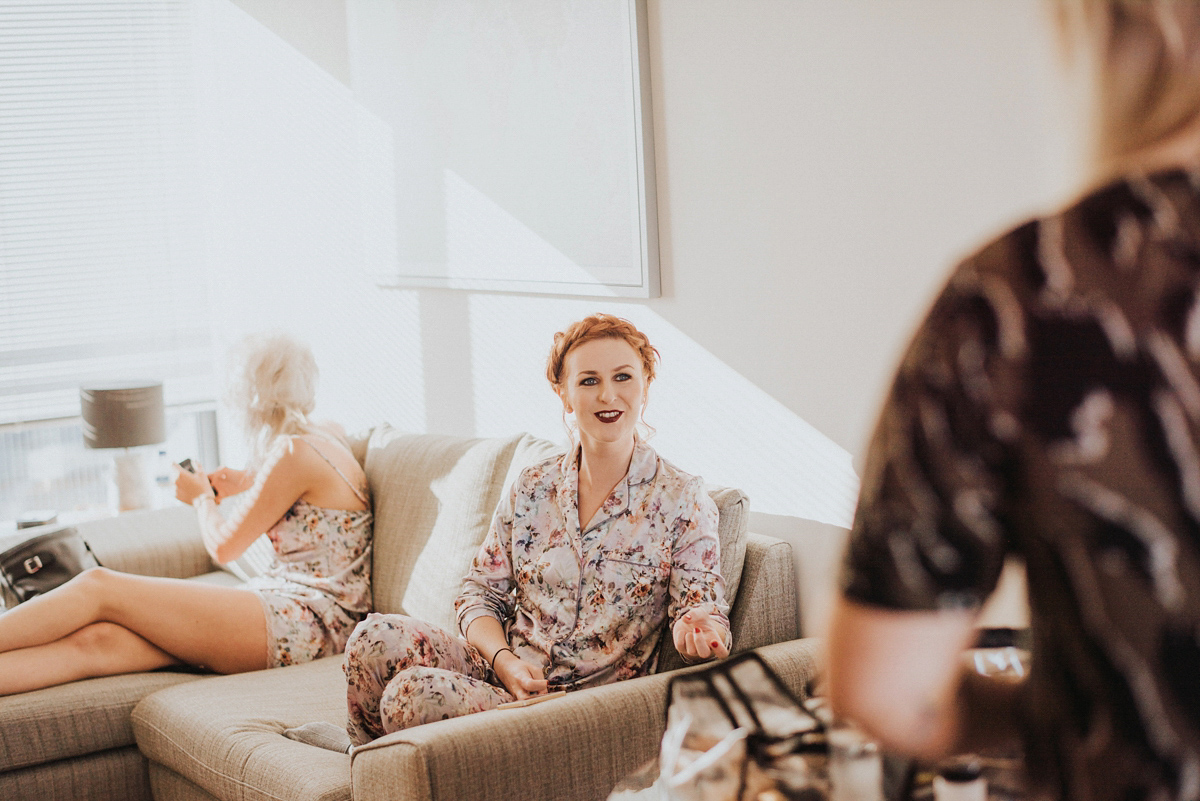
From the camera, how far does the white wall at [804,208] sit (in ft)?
6.53

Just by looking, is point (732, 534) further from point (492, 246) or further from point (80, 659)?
point (80, 659)

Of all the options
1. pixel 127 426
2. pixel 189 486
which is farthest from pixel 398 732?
pixel 127 426

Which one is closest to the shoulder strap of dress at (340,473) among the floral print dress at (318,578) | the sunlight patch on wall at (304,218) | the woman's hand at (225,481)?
the floral print dress at (318,578)

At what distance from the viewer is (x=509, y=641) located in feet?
7.73

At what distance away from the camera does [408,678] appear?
2121mm

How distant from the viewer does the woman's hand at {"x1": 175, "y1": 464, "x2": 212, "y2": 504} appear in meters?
3.22

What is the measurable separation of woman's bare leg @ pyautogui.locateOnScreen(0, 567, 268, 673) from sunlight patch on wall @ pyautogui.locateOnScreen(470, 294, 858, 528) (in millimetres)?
913

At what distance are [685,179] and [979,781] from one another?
6.65ft

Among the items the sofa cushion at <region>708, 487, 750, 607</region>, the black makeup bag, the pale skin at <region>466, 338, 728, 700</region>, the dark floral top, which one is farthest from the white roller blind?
the dark floral top

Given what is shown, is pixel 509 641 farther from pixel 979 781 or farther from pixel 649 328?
pixel 979 781

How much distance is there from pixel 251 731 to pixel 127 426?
199 cm

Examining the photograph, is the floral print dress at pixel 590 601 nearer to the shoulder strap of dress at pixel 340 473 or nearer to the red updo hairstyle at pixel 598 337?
the red updo hairstyle at pixel 598 337

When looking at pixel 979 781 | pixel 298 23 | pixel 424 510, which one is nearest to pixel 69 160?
pixel 298 23

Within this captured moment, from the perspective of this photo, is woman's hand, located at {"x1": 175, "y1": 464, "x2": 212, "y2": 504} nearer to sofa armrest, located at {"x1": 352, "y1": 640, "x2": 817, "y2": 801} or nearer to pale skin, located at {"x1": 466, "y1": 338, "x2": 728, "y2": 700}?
pale skin, located at {"x1": 466, "y1": 338, "x2": 728, "y2": 700}
